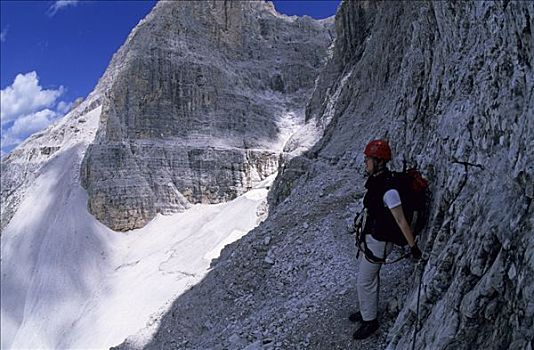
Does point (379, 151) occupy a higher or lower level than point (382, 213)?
higher

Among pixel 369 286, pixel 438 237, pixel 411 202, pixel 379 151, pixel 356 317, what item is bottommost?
pixel 356 317

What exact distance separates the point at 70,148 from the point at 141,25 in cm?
1252

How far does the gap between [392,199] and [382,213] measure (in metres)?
0.28

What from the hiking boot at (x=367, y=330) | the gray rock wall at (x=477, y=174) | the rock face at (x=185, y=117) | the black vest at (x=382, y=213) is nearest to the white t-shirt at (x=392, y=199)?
the black vest at (x=382, y=213)

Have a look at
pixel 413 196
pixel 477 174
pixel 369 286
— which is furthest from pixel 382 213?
pixel 477 174

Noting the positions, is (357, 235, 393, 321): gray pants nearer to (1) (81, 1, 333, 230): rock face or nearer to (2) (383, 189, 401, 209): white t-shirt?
(2) (383, 189, 401, 209): white t-shirt

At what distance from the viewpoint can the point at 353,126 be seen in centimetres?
1584

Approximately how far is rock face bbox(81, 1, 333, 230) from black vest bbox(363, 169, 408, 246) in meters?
26.1

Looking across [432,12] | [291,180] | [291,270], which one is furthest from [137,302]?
[432,12]

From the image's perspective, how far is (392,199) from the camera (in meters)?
4.49

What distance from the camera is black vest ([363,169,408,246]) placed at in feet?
15.3

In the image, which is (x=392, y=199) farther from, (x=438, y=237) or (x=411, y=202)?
(x=438, y=237)

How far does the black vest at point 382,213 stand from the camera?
4676mm

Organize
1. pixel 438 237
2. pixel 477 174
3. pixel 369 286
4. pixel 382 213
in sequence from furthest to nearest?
pixel 369 286 → pixel 382 213 → pixel 438 237 → pixel 477 174
